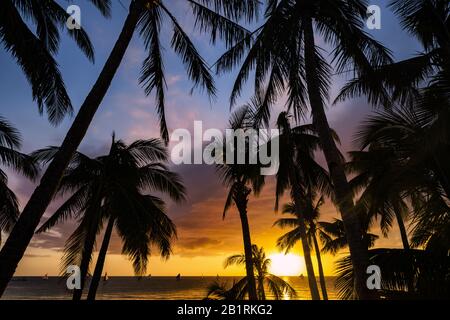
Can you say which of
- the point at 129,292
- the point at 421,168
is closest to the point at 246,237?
the point at 421,168

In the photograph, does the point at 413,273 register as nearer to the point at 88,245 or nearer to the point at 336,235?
the point at 88,245

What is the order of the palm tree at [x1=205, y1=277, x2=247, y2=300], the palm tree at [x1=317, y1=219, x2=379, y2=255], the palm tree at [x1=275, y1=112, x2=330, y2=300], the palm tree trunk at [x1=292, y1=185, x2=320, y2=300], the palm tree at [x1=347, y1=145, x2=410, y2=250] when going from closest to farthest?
the palm tree at [x1=347, y1=145, x2=410, y2=250] → the palm tree trunk at [x1=292, y1=185, x2=320, y2=300] → the palm tree at [x1=205, y1=277, x2=247, y2=300] → the palm tree at [x1=275, y1=112, x2=330, y2=300] → the palm tree at [x1=317, y1=219, x2=379, y2=255]

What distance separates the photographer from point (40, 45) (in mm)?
6309

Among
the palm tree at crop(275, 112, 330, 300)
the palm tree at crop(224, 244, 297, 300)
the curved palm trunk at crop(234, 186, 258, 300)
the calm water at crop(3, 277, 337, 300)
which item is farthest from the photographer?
the calm water at crop(3, 277, 337, 300)

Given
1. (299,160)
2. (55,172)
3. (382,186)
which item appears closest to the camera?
(55,172)

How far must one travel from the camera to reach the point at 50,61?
6605 millimetres

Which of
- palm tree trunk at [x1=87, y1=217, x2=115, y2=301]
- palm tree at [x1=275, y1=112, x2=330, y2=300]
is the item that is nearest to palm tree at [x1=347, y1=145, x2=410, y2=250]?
palm tree at [x1=275, y1=112, x2=330, y2=300]

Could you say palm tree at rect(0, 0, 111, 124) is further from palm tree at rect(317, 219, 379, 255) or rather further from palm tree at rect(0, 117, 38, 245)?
palm tree at rect(317, 219, 379, 255)

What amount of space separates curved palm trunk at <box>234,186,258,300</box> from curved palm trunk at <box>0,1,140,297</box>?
8.75 m

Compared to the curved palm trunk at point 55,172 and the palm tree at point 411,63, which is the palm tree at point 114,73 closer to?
the curved palm trunk at point 55,172

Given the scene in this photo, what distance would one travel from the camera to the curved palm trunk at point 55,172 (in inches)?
156

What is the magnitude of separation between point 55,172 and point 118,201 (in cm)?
618

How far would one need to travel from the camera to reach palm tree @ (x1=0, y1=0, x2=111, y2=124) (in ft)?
19.4

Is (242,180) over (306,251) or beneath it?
over
